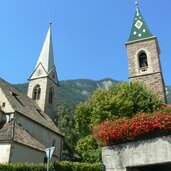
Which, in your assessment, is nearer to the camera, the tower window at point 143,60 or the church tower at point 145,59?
the church tower at point 145,59

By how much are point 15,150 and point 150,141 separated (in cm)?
1376

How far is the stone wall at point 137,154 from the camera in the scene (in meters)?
8.02

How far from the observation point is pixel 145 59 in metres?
29.6

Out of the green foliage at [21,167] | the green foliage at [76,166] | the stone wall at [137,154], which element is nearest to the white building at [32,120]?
the green foliage at [76,166]

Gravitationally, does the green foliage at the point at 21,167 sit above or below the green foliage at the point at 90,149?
below

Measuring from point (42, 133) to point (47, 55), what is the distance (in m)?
17.8

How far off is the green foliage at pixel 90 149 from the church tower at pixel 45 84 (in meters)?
14.7

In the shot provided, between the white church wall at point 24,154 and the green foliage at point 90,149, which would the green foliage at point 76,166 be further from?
the white church wall at point 24,154

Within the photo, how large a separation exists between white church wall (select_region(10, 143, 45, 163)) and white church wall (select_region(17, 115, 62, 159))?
401 centimetres

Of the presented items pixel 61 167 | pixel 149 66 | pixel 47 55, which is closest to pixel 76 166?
pixel 61 167

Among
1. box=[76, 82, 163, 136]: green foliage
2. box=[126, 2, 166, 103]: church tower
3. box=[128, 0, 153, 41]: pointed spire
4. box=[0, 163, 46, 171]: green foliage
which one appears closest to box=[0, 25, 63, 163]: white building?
box=[0, 163, 46, 171]: green foliage

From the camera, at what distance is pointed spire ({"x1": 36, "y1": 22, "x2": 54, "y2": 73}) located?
40406 millimetres

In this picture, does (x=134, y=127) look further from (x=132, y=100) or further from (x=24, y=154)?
(x=24, y=154)

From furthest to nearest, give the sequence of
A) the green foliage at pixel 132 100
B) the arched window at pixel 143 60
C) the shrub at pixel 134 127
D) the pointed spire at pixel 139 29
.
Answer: the pointed spire at pixel 139 29, the arched window at pixel 143 60, the green foliage at pixel 132 100, the shrub at pixel 134 127
